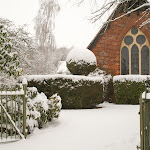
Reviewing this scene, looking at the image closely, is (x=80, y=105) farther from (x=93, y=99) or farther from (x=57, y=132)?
(x=57, y=132)

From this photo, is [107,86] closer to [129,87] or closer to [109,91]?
[109,91]

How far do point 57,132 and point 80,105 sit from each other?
15.3 ft

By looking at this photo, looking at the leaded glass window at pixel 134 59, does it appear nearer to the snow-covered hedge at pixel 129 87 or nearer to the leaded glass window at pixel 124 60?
the leaded glass window at pixel 124 60

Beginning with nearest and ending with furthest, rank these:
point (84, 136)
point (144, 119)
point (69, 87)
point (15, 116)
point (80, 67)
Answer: point (144, 119), point (15, 116), point (84, 136), point (69, 87), point (80, 67)

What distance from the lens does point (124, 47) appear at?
15.2 m

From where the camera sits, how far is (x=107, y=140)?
5.20m

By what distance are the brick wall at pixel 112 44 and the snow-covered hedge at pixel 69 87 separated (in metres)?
4.49

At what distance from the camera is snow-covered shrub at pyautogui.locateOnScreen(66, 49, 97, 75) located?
1197 centimetres

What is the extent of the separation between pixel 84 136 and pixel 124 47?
10690 millimetres

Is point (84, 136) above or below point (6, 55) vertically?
below

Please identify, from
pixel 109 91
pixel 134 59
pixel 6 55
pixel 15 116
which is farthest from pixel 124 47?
pixel 15 116

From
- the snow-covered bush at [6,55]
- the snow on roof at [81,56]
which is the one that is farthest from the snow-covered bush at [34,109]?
the snow on roof at [81,56]

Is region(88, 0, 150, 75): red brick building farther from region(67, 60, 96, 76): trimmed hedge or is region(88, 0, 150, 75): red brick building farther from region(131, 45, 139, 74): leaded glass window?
region(67, 60, 96, 76): trimmed hedge

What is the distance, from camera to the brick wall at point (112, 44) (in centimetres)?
1498
